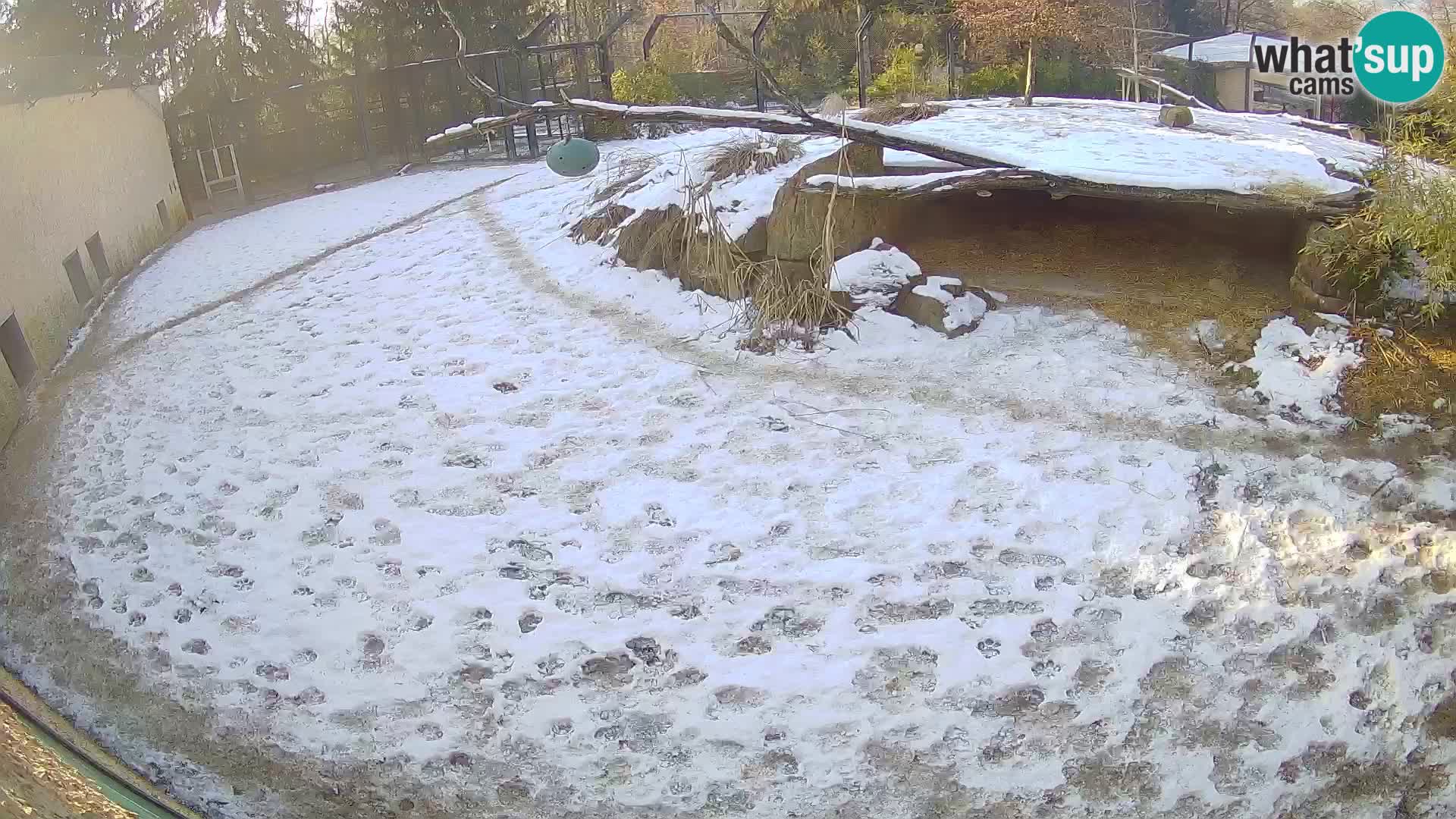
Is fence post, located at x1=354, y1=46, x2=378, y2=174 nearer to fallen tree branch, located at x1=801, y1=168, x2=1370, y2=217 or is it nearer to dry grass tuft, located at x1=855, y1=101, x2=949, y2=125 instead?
dry grass tuft, located at x1=855, y1=101, x2=949, y2=125

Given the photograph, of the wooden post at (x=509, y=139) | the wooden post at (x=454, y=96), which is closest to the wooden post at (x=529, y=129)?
the wooden post at (x=509, y=139)

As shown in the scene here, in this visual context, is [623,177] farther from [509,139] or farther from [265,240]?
[509,139]

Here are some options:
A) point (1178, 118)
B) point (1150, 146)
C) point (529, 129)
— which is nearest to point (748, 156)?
point (1150, 146)

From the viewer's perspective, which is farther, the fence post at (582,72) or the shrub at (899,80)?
the fence post at (582,72)

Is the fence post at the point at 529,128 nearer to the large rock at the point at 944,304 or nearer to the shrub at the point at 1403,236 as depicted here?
the large rock at the point at 944,304

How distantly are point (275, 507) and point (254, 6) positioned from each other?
1126 centimetres

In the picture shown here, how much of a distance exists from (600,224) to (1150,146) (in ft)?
12.6

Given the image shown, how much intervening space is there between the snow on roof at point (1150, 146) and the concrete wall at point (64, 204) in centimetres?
519

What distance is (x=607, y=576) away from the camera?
393 cm

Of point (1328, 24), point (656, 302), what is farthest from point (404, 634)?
point (1328, 24)

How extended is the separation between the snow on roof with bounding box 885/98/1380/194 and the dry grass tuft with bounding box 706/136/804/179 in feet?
2.79

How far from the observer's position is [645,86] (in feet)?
42.3

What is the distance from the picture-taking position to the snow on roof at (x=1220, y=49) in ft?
42.1

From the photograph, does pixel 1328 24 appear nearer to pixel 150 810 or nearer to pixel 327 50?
pixel 150 810
